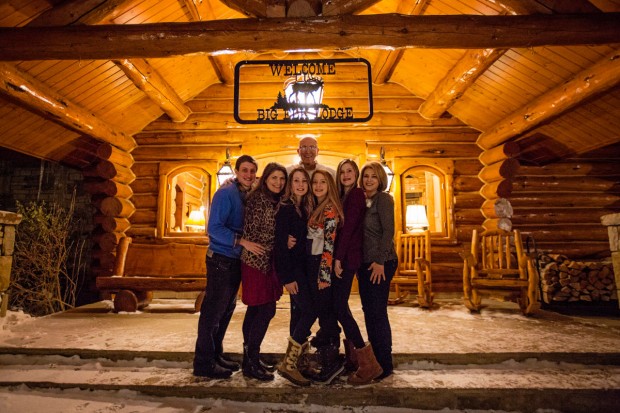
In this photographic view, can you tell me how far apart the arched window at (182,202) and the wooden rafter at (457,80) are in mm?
4915

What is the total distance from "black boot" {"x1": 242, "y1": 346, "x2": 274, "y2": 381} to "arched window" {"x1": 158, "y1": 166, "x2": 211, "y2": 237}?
A: 4783mm

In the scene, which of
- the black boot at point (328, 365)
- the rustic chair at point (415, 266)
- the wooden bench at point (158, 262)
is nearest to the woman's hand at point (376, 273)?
the black boot at point (328, 365)

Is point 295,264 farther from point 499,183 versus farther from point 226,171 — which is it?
point 499,183

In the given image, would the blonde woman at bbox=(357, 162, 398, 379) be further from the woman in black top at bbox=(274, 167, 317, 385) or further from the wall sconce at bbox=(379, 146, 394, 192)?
the wall sconce at bbox=(379, 146, 394, 192)

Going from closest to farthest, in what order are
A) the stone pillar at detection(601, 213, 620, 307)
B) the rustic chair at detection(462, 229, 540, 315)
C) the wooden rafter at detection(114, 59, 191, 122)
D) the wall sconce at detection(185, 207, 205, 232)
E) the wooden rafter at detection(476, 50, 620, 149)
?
the stone pillar at detection(601, 213, 620, 307) → the wooden rafter at detection(476, 50, 620, 149) → the rustic chair at detection(462, 229, 540, 315) → the wooden rafter at detection(114, 59, 191, 122) → the wall sconce at detection(185, 207, 205, 232)

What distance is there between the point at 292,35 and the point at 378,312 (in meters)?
3.25

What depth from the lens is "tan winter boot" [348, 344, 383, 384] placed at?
9.02ft

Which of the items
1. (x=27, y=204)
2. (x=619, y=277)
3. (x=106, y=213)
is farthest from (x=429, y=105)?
(x=27, y=204)

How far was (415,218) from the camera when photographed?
7902 mm

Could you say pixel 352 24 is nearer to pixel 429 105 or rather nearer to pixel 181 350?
pixel 429 105

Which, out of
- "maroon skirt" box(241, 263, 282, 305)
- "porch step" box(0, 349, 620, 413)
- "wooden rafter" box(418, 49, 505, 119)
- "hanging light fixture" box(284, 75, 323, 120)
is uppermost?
"wooden rafter" box(418, 49, 505, 119)

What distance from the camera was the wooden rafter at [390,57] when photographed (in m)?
5.55

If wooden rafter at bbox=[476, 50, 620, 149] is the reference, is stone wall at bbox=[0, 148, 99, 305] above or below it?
below

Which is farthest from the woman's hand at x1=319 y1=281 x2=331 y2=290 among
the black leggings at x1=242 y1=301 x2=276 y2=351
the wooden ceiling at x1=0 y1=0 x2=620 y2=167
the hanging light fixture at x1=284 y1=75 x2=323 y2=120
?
the wooden ceiling at x1=0 y1=0 x2=620 y2=167
